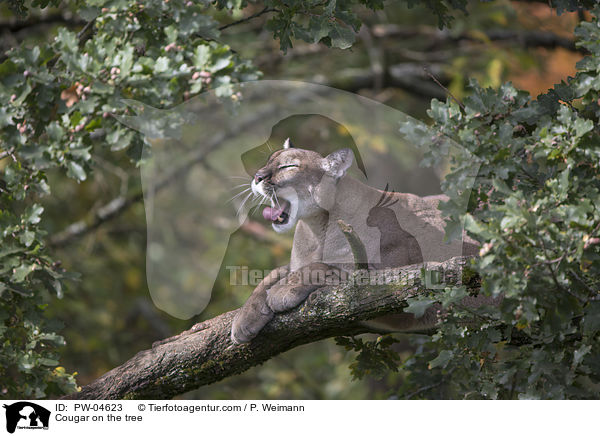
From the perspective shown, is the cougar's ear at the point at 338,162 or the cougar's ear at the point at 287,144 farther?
the cougar's ear at the point at 287,144

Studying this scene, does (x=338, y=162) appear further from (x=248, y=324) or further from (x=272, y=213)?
(x=248, y=324)

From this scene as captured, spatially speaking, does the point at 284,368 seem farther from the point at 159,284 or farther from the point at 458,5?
the point at 458,5

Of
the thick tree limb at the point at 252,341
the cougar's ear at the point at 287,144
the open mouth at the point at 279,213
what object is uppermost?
the cougar's ear at the point at 287,144

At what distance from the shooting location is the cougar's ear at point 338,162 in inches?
159

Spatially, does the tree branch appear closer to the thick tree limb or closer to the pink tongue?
the pink tongue

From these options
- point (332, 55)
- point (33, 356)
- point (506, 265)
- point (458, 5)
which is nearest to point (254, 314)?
point (33, 356)

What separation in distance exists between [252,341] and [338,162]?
1166mm

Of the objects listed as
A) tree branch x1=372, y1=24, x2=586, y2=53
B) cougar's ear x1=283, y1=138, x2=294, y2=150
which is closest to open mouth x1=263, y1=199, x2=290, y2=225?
cougar's ear x1=283, y1=138, x2=294, y2=150

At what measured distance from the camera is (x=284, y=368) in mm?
11141
